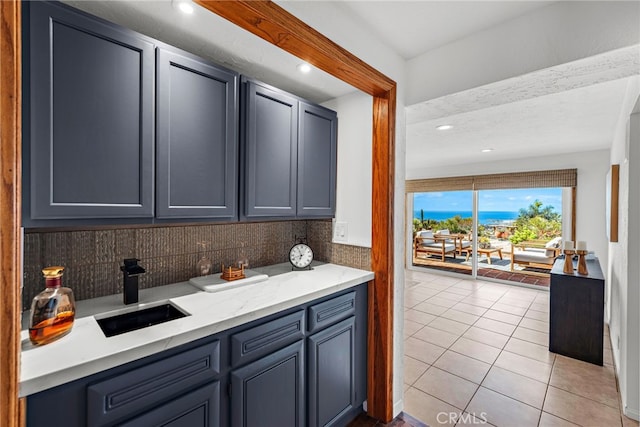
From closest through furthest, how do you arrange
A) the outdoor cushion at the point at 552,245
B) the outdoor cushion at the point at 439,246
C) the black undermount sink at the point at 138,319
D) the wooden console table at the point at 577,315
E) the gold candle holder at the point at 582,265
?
the black undermount sink at the point at 138,319
the wooden console table at the point at 577,315
the gold candle holder at the point at 582,265
the outdoor cushion at the point at 552,245
the outdoor cushion at the point at 439,246

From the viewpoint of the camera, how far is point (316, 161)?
2.07m

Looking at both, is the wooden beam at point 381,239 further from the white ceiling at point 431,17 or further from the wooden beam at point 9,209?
the wooden beam at point 9,209

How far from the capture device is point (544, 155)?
4.89m

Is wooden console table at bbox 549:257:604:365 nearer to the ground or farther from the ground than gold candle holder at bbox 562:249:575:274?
nearer to the ground

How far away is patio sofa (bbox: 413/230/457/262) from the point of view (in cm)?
643

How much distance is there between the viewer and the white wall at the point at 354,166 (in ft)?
6.68

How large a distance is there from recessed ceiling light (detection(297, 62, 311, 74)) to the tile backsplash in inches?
43.1

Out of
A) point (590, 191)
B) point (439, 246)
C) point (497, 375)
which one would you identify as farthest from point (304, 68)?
point (439, 246)

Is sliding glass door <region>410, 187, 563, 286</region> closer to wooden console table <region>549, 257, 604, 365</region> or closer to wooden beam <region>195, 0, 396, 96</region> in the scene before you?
wooden console table <region>549, 257, 604, 365</region>

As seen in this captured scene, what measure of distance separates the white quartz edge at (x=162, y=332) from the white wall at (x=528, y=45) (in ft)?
4.40

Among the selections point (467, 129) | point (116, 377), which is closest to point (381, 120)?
point (116, 377)

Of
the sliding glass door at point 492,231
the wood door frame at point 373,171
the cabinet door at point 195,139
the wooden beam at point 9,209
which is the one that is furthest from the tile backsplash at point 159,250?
the sliding glass door at point 492,231

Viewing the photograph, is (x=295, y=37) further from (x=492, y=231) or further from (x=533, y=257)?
(x=533, y=257)

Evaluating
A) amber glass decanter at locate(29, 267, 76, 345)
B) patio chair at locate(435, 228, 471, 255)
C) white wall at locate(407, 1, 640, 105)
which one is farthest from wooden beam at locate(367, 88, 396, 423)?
patio chair at locate(435, 228, 471, 255)
